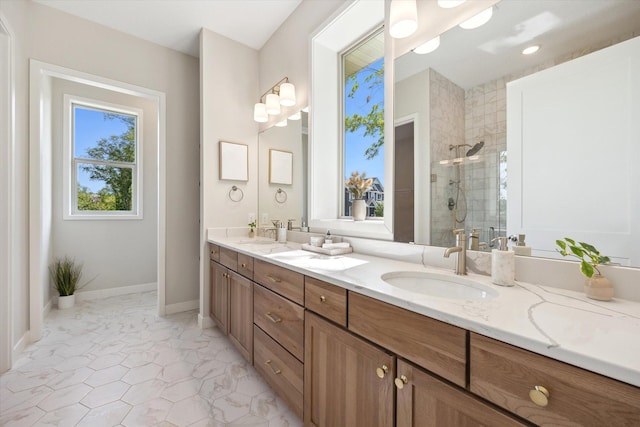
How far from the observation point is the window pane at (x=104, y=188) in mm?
3389

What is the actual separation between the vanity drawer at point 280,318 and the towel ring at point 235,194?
129 centimetres

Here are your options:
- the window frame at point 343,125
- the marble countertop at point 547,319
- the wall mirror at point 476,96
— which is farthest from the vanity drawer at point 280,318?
the window frame at point 343,125

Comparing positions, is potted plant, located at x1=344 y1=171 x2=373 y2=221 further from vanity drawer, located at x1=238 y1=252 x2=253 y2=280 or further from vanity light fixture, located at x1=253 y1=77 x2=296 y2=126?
vanity light fixture, located at x1=253 y1=77 x2=296 y2=126

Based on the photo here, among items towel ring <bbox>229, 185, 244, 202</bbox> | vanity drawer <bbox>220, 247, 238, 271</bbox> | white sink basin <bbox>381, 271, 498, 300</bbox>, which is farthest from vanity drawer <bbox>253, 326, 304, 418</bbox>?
towel ring <bbox>229, 185, 244, 202</bbox>

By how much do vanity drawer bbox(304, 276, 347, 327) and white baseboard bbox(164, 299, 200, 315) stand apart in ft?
7.64

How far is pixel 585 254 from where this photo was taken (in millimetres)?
879

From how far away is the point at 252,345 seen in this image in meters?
1.78

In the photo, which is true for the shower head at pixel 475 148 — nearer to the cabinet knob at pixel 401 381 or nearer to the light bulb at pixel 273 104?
the cabinet knob at pixel 401 381

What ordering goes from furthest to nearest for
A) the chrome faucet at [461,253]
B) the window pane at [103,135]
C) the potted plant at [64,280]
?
1. the window pane at [103,135]
2. the potted plant at [64,280]
3. the chrome faucet at [461,253]

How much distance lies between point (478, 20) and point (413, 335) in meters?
1.35

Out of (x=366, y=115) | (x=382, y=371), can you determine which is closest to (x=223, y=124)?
(x=366, y=115)

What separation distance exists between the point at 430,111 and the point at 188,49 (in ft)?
9.37

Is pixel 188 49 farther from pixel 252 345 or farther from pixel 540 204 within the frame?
pixel 540 204

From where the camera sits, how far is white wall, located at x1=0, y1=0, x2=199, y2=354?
2078 mm
